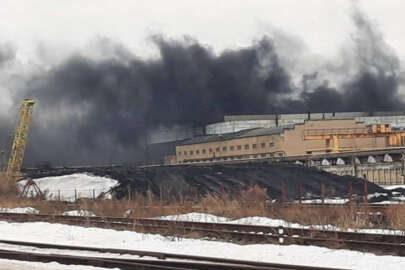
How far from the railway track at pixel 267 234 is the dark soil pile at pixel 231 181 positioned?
17.2 m

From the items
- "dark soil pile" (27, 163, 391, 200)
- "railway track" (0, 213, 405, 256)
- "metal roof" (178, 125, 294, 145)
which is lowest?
"railway track" (0, 213, 405, 256)

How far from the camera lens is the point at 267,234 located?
607 inches

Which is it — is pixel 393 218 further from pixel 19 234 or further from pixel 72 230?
pixel 19 234

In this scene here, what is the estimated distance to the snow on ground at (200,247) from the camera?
38.7 feet

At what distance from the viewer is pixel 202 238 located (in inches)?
635

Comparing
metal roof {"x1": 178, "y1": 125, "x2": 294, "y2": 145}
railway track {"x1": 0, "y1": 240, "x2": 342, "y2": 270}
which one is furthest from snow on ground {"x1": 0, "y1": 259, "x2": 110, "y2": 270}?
metal roof {"x1": 178, "y1": 125, "x2": 294, "y2": 145}

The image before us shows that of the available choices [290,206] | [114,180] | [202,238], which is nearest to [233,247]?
[202,238]

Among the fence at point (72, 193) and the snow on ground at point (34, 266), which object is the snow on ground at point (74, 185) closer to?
the fence at point (72, 193)

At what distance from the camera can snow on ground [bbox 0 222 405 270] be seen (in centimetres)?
1178

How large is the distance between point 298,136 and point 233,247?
212 ft

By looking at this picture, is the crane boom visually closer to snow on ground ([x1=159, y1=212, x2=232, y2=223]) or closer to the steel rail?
the steel rail

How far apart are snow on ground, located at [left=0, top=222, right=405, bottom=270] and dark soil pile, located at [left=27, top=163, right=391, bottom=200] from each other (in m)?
17.1

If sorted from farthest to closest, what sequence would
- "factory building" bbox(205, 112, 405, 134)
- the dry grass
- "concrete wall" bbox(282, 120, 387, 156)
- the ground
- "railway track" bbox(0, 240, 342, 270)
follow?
"factory building" bbox(205, 112, 405, 134), "concrete wall" bbox(282, 120, 387, 156), the dry grass, the ground, "railway track" bbox(0, 240, 342, 270)

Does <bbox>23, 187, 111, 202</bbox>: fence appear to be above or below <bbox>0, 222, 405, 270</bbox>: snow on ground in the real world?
above
